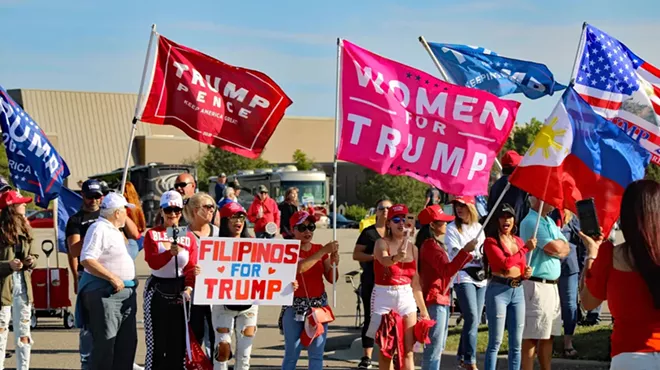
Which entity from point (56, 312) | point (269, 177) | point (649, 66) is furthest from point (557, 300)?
point (269, 177)

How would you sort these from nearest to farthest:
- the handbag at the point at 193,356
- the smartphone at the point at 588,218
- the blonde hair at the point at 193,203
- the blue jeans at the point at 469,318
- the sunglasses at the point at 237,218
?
the smartphone at the point at 588,218 → the handbag at the point at 193,356 → the blonde hair at the point at 193,203 → the sunglasses at the point at 237,218 → the blue jeans at the point at 469,318

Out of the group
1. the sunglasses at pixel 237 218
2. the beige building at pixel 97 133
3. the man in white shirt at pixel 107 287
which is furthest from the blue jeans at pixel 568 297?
the beige building at pixel 97 133

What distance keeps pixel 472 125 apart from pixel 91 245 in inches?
134

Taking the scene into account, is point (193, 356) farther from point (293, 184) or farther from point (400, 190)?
point (400, 190)

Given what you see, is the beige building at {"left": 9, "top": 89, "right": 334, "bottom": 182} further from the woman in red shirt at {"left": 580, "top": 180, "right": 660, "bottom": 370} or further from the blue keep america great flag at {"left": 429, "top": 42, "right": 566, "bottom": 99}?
the woman in red shirt at {"left": 580, "top": 180, "right": 660, "bottom": 370}

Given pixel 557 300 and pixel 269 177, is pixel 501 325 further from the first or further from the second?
pixel 269 177

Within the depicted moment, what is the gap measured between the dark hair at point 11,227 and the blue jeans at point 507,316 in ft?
13.7

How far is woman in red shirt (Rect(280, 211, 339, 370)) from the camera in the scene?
9.02 metres

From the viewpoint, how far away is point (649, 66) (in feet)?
34.3

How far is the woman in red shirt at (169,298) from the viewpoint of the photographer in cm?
866

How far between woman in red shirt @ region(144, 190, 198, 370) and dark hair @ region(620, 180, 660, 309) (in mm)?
4138

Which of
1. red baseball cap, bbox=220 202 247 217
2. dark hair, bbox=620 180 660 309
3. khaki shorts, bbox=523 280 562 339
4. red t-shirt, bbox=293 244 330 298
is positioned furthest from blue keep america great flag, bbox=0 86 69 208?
dark hair, bbox=620 180 660 309

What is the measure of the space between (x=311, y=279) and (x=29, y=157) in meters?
3.81

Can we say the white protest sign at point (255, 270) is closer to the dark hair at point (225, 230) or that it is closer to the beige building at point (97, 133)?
the dark hair at point (225, 230)
